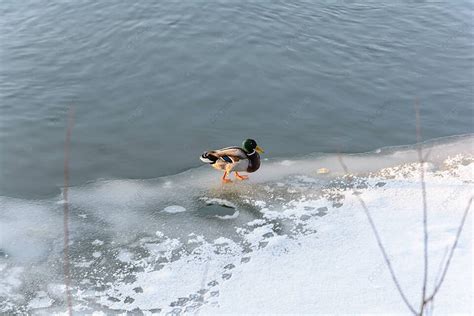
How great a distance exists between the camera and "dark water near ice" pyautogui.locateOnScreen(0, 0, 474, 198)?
9008mm

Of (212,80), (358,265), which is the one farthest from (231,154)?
(212,80)

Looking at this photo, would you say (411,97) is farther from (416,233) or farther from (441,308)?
(441,308)

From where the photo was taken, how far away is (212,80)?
1083cm

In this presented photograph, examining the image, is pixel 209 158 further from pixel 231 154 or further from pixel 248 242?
pixel 248 242

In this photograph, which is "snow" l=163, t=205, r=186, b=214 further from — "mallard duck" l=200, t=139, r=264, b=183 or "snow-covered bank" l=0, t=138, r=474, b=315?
"mallard duck" l=200, t=139, r=264, b=183

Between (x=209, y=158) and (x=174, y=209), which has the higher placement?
(x=209, y=158)

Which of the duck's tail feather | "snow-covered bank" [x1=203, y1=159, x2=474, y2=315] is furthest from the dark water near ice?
"snow-covered bank" [x1=203, y1=159, x2=474, y2=315]

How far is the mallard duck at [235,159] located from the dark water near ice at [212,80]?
808 millimetres

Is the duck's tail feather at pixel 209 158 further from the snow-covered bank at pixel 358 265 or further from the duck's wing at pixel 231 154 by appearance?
the snow-covered bank at pixel 358 265

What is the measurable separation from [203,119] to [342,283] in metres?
4.66

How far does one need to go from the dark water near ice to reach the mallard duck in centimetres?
81

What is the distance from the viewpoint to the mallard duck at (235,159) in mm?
7805

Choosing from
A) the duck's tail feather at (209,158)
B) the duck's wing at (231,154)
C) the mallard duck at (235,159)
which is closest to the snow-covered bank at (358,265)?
the mallard duck at (235,159)

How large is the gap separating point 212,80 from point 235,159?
3465 millimetres
